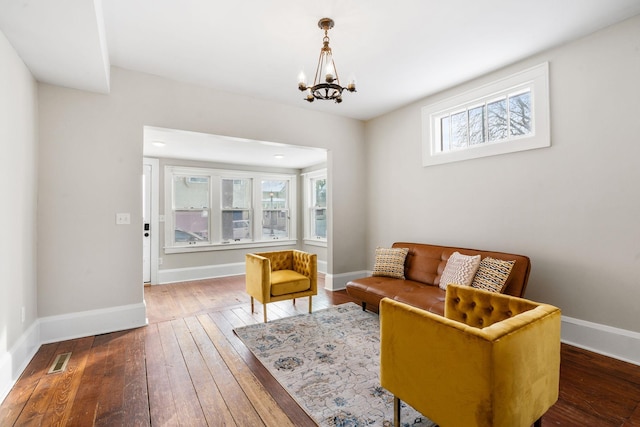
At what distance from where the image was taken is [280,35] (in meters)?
2.58

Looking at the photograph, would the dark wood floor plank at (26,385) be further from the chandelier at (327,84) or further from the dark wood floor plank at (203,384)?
the chandelier at (327,84)

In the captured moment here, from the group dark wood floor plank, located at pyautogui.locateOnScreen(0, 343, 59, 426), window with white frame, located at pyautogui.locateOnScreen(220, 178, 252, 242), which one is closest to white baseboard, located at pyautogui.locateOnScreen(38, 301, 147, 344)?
dark wood floor plank, located at pyautogui.locateOnScreen(0, 343, 59, 426)

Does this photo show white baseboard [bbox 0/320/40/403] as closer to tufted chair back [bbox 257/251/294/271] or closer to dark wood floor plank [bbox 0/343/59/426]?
dark wood floor plank [bbox 0/343/59/426]

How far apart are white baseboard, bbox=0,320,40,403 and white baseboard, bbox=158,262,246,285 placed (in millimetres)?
2695

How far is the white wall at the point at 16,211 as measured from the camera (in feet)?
6.87

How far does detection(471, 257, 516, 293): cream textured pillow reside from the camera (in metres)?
2.69

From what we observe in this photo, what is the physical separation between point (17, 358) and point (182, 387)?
1355 mm

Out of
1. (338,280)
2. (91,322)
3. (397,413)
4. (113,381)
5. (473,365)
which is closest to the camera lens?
(473,365)

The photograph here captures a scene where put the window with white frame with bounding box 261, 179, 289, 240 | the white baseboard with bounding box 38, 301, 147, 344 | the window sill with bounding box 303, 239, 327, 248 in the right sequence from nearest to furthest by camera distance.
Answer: the white baseboard with bounding box 38, 301, 147, 344, the window sill with bounding box 303, 239, 327, 248, the window with white frame with bounding box 261, 179, 289, 240

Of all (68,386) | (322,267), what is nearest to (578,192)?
(68,386)

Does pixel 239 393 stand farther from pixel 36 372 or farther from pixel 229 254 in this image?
pixel 229 254

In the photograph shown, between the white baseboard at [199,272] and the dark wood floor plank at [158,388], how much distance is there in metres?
2.72

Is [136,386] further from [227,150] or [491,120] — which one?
[491,120]

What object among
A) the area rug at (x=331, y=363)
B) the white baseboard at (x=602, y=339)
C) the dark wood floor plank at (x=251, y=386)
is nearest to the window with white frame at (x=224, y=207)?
the dark wood floor plank at (x=251, y=386)
